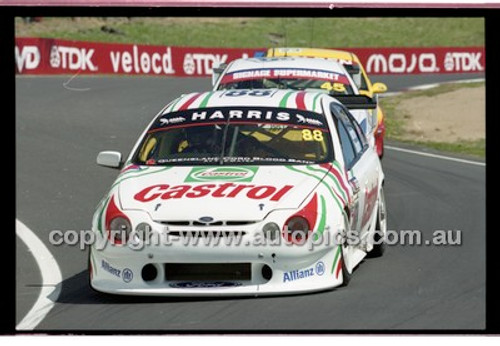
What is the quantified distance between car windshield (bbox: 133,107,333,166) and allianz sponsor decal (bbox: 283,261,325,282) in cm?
111

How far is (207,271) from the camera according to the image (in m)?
7.50

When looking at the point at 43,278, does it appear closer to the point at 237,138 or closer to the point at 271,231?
the point at 237,138

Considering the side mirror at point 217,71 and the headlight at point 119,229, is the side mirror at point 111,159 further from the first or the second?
the side mirror at point 217,71

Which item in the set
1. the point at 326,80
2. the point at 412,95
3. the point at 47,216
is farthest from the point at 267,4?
the point at 412,95

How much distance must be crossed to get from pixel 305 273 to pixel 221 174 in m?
1.02

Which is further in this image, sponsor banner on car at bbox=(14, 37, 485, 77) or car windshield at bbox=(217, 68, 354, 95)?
sponsor banner on car at bbox=(14, 37, 485, 77)

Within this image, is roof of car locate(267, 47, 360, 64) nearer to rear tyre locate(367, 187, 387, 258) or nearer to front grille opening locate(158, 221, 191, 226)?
rear tyre locate(367, 187, 387, 258)

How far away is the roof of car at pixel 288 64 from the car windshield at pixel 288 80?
0.31ft

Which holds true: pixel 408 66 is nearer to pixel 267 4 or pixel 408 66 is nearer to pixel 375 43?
pixel 375 43

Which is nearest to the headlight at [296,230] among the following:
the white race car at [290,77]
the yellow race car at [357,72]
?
the white race car at [290,77]

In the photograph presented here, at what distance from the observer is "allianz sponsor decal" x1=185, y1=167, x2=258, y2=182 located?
8070 mm

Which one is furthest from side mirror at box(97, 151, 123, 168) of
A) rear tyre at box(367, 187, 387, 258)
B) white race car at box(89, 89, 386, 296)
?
rear tyre at box(367, 187, 387, 258)

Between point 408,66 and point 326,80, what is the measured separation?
31.4 meters

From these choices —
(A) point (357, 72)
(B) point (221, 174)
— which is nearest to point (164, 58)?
(A) point (357, 72)
